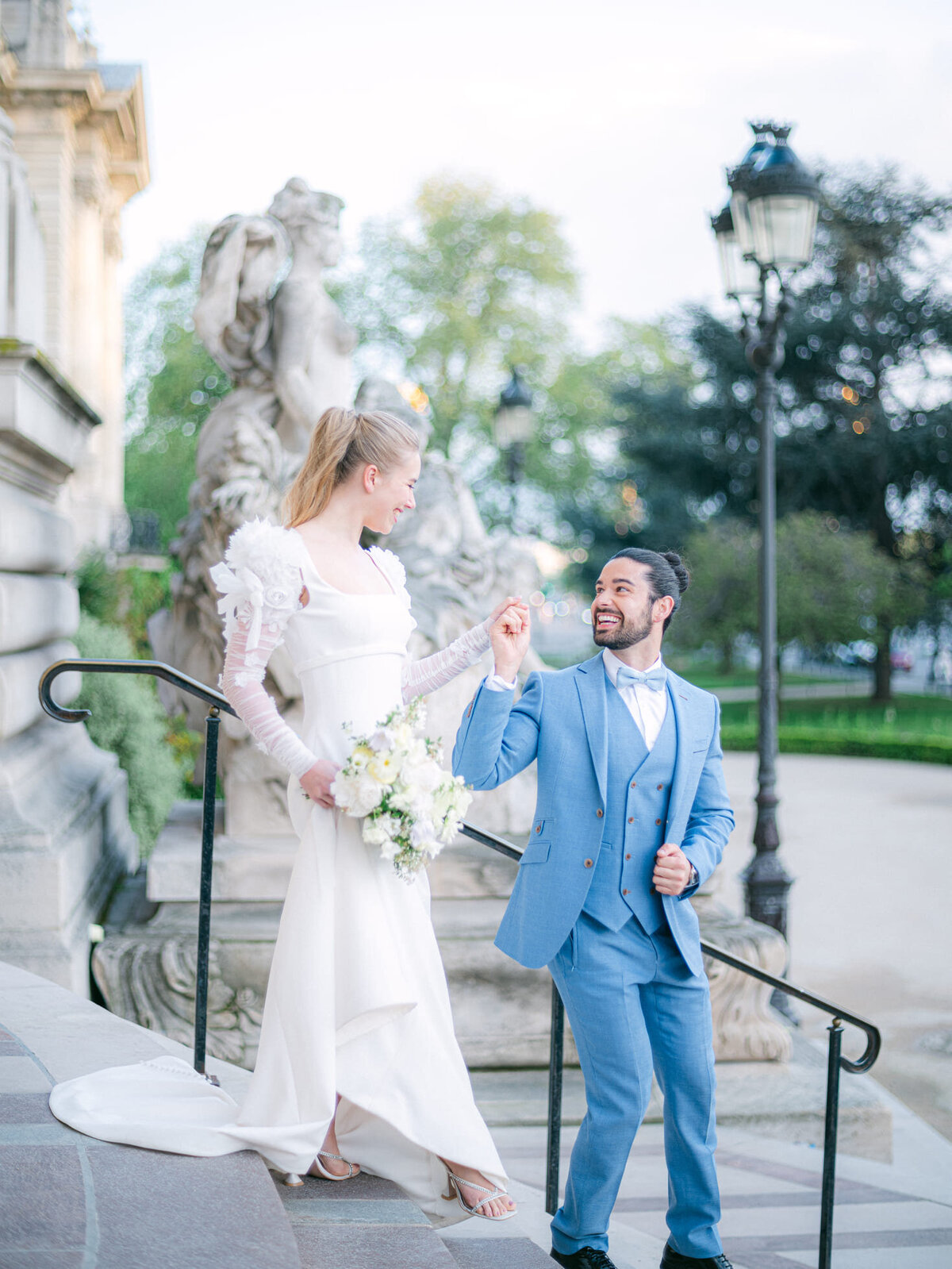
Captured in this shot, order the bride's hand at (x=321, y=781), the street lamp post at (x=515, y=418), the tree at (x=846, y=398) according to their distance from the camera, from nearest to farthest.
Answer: the bride's hand at (x=321, y=781) < the street lamp post at (x=515, y=418) < the tree at (x=846, y=398)

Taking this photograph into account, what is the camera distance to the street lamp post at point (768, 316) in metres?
7.27

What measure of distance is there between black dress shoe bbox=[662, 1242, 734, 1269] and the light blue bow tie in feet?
4.92

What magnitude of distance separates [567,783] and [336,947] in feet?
2.41

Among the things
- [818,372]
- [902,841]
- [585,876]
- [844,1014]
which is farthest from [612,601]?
[818,372]

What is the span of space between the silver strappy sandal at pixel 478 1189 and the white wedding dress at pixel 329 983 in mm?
23

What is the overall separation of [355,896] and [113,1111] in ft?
2.55

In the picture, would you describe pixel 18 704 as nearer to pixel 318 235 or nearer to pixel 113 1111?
pixel 113 1111

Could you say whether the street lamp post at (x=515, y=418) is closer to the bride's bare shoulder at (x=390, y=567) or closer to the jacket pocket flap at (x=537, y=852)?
the bride's bare shoulder at (x=390, y=567)

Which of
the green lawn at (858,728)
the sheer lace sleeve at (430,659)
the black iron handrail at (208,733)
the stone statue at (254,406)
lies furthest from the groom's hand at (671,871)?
the green lawn at (858,728)

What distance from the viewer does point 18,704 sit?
4824mm

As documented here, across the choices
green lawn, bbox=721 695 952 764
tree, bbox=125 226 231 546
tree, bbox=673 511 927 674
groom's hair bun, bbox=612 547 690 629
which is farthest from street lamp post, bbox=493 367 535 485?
tree, bbox=125 226 231 546

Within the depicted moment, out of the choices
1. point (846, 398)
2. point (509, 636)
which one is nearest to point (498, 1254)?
point (509, 636)

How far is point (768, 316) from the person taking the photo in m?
7.75

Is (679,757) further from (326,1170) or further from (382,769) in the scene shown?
(326,1170)
